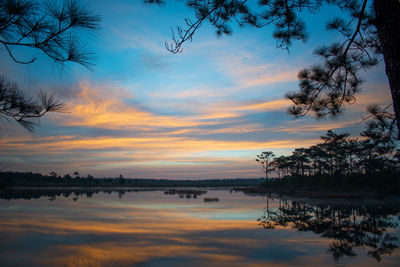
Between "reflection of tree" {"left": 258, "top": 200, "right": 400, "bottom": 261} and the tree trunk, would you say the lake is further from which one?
the tree trunk

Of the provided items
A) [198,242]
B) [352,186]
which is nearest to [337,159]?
[352,186]

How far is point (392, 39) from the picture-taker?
3.18 m

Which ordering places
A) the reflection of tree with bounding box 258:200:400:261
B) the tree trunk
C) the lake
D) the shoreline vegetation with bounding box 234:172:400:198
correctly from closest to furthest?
1. the tree trunk
2. the lake
3. the reflection of tree with bounding box 258:200:400:261
4. the shoreline vegetation with bounding box 234:172:400:198

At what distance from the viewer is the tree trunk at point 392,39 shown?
10.3 ft

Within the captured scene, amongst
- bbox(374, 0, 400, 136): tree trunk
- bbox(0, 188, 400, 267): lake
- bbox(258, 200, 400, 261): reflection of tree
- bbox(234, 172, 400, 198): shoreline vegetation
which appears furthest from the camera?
bbox(234, 172, 400, 198): shoreline vegetation

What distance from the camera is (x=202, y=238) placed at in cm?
1134

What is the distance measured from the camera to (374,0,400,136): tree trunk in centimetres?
313

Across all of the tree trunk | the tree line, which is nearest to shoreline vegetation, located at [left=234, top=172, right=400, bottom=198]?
the tree line

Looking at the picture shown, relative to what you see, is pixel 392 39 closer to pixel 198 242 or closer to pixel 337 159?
→ pixel 198 242

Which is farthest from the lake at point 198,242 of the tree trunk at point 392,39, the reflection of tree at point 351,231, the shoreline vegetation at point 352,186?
the shoreline vegetation at point 352,186

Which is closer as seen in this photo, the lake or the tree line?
the lake

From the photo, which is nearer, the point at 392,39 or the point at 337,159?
the point at 392,39

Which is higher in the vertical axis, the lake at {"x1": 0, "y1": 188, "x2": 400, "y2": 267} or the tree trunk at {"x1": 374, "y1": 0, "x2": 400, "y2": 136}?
the tree trunk at {"x1": 374, "y1": 0, "x2": 400, "y2": 136}

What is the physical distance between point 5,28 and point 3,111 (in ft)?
3.10
